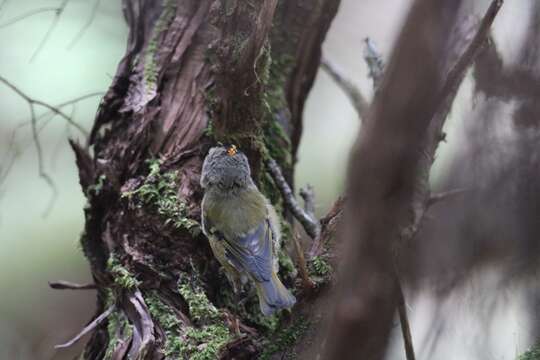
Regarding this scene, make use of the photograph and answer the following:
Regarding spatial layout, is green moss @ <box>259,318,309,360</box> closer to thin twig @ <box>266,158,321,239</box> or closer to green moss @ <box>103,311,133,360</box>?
green moss @ <box>103,311,133,360</box>

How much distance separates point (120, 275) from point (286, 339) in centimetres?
85

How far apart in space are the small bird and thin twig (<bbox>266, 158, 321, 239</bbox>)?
0.10m

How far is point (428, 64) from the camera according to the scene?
1.13 metres

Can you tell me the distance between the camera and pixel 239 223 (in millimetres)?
3424

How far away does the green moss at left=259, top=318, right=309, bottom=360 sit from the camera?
2465mm

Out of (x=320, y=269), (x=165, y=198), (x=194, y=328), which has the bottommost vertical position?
(x=194, y=328)

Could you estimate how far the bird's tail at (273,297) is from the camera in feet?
8.70

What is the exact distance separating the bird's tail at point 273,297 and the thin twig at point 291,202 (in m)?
0.49

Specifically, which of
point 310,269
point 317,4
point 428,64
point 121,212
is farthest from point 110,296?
point 428,64

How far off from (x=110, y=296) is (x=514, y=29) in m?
2.03

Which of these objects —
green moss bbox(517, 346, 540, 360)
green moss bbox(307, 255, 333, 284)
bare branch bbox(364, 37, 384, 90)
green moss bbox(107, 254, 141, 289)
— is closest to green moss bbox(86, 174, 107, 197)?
green moss bbox(107, 254, 141, 289)

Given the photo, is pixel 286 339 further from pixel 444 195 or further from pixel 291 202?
pixel 291 202

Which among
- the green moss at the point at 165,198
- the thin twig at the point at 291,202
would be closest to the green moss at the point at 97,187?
the green moss at the point at 165,198

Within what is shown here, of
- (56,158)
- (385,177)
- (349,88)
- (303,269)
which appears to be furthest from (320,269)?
(56,158)
